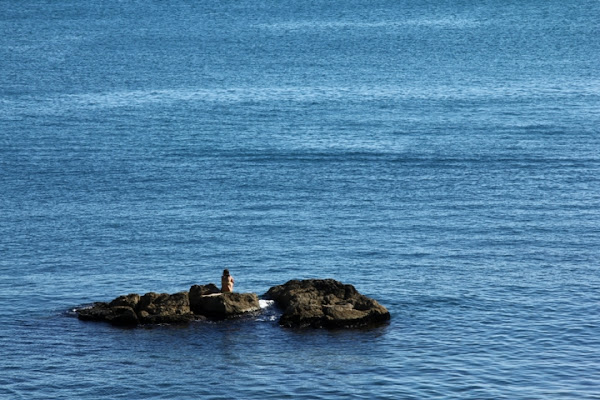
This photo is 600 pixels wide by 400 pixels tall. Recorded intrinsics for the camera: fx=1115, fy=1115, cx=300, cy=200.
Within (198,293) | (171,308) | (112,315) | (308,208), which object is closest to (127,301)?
(112,315)

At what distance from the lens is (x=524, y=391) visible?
59719mm

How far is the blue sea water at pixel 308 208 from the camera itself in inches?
2502

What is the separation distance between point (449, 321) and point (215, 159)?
5300cm

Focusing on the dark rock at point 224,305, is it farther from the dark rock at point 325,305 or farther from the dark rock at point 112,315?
the dark rock at point 112,315

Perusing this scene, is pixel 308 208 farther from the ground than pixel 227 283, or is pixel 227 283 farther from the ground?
pixel 308 208

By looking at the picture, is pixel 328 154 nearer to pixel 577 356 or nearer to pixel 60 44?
pixel 577 356

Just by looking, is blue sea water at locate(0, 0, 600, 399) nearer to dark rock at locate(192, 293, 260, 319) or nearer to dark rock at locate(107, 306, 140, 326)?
dark rock at locate(192, 293, 260, 319)

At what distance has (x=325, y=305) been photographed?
232 feet

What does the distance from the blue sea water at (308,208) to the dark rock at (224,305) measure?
3.00 feet

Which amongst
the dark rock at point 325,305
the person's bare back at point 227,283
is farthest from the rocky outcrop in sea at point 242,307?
the person's bare back at point 227,283

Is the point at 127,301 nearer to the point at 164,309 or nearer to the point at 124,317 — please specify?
the point at 124,317

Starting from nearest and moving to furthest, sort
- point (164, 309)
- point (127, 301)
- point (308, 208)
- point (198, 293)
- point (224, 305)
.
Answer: point (164, 309), point (224, 305), point (127, 301), point (198, 293), point (308, 208)

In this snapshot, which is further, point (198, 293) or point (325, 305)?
point (198, 293)

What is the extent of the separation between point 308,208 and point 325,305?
31.1 m
